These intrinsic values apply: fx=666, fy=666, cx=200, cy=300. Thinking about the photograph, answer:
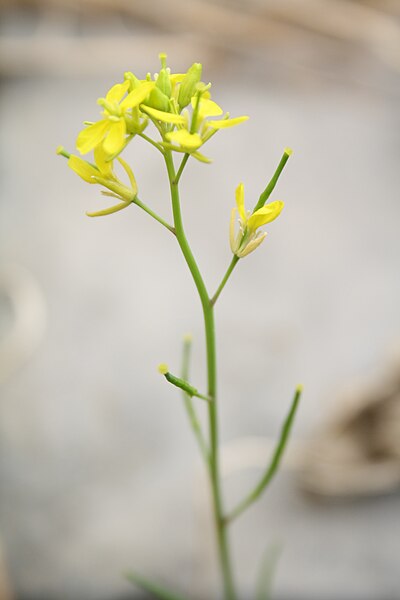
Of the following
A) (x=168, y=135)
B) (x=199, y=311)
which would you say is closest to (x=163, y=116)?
(x=168, y=135)

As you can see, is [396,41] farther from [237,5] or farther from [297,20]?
[237,5]

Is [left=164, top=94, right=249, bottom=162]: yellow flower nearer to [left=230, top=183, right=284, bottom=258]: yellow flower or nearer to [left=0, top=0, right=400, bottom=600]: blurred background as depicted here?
[left=230, top=183, right=284, bottom=258]: yellow flower

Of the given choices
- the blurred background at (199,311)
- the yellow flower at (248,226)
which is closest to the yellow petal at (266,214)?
the yellow flower at (248,226)

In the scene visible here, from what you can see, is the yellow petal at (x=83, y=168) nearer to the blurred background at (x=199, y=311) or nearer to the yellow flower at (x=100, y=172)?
the yellow flower at (x=100, y=172)

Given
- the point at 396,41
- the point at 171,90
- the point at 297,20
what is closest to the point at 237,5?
the point at 297,20

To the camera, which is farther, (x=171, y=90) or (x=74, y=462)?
(x=74, y=462)

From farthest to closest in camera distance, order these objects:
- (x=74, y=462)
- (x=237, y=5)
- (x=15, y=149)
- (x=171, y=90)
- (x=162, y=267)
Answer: (x=237, y=5), (x=15, y=149), (x=162, y=267), (x=74, y=462), (x=171, y=90)

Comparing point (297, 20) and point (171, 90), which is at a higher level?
point (297, 20)
